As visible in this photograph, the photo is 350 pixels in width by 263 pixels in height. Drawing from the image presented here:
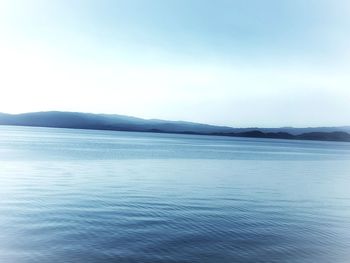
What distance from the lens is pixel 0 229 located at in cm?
1440

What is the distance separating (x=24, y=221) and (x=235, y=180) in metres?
23.1

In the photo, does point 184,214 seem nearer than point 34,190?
Yes

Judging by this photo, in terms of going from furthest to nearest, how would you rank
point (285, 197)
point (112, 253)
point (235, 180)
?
1. point (235, 180)
2. point (285, 197)
3. point (112, 253)

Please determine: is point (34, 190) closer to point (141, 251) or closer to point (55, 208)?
point (55, 208)

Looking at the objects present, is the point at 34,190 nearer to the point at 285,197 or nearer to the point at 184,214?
the point at 184,214

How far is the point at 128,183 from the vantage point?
30.0 meters

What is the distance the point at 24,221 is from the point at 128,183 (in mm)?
14428

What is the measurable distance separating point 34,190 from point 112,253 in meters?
14.2

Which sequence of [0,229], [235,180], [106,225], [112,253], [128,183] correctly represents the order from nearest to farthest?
[112,253] → [0,229] → [106,225] → [128,183] → [235,180]

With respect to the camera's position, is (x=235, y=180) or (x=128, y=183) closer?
(x=128, y=183)

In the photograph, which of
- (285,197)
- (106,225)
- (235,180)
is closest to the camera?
(106,225)

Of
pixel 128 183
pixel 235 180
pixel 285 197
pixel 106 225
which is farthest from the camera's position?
pixel 235 180

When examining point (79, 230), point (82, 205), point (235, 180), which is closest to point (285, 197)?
point (235, 180)

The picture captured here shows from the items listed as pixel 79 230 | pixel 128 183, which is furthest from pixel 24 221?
pixel 128 183
